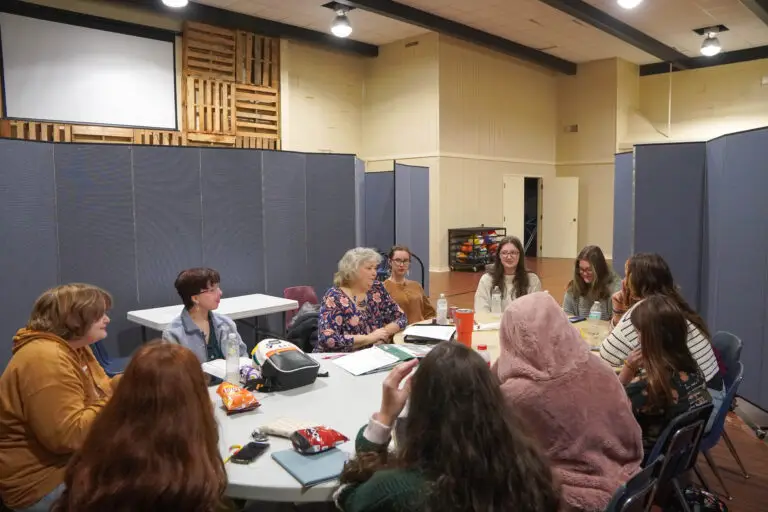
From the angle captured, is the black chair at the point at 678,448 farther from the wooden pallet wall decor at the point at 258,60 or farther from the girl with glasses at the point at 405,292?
the wooden pallet wall decor at the point at 258,60

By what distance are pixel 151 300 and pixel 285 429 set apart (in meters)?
3.61

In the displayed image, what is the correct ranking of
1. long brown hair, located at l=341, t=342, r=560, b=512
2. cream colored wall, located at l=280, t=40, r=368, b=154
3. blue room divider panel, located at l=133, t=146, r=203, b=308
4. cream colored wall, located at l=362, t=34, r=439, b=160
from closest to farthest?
1. long brown hair, located at l=341, t=342, r=560, b=512
2. blue room divider panel, located at l=133, t=146, r=203, b=308
3. cream colored wall, located at l=280, t=40, r=368, b=154
4. cream colored wall, located at l=362, t=34, r=439, b=160

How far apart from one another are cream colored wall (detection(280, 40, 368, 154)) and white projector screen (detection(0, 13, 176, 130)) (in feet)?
7.41

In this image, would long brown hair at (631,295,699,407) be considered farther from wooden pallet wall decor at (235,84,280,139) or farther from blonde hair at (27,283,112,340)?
wooden pallet wall decor at (235,84,280,139)

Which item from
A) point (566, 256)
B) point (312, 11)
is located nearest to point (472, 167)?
point (566, 256)

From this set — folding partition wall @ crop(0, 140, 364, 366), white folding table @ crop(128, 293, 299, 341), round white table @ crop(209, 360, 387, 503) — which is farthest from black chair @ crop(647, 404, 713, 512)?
folding partition wall @ crop(0, 140, 364, 366)

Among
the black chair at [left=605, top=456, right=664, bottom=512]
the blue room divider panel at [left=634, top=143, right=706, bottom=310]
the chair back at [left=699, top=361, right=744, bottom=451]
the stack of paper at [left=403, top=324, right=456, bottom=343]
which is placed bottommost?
the chair back at [left=699, top=361, right=744, bottom=451]

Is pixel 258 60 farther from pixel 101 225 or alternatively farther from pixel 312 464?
pixel 312 464

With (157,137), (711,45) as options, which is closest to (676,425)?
(157,137)

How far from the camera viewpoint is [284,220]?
602 cm

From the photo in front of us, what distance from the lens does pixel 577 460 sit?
167 cm

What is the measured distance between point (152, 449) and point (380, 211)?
290 inches

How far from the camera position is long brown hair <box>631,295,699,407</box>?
7.51 ft

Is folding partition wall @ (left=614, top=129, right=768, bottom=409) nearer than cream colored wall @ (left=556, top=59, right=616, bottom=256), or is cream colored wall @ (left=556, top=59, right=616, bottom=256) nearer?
folding partition wall @ (left=614, top=129, right=768, bottom=409)
